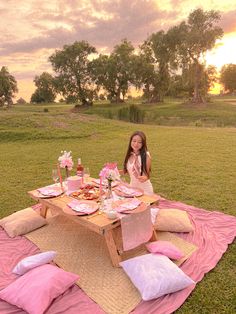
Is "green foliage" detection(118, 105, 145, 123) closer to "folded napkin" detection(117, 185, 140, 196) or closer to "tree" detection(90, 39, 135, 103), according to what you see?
"tree" detection(90, 39, 135, 103)

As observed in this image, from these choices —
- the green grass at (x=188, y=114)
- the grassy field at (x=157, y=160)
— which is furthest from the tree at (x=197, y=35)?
the grassy field at (x=157, y=160)

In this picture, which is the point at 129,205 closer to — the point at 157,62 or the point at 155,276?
the point at 155,276

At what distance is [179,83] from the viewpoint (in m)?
51.0

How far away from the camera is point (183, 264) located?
4.77 metres

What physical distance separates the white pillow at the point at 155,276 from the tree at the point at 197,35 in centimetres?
3772

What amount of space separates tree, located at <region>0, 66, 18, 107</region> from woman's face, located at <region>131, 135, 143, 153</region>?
141 ft

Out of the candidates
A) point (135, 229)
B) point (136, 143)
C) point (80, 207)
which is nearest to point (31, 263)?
point (80, 207)

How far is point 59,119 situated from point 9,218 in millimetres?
15425

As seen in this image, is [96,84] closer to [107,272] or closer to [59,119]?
[59,119]

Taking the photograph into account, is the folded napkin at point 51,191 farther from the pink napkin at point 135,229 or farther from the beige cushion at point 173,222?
the beige cushion at point 173,222

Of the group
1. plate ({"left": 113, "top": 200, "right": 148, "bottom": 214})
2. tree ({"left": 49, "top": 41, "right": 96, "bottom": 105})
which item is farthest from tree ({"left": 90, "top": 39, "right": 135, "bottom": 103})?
plate ({"left": 113, "top": 200, "right": 148, "bottom": 214})

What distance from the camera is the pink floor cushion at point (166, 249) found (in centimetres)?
→ 479

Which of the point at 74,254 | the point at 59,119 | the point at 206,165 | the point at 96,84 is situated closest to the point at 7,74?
the point at 96,84

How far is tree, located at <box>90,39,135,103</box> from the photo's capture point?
4256 centimetres
